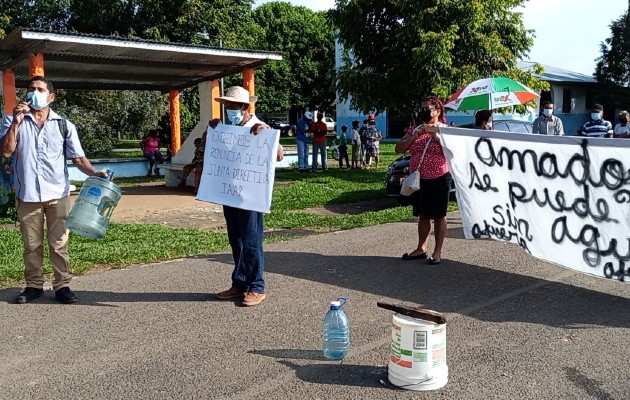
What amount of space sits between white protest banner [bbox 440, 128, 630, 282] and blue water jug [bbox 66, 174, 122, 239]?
353 cm

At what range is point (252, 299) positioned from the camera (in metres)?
5.52

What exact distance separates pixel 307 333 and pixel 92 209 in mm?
2339

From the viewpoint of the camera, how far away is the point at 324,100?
53.6m

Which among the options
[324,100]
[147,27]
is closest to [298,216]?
[147,27]

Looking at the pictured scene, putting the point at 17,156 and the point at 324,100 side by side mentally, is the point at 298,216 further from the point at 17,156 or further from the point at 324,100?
the point at 324,100

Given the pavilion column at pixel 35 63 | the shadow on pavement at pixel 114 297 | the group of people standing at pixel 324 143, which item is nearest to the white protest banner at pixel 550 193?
the shadow on pavement at pixel 114 297

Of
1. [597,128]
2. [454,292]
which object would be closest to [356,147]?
[597,128]

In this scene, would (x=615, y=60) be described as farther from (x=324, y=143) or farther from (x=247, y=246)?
(x=247, y=246)

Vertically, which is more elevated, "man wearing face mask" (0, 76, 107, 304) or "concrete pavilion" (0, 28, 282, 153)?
"concrete pavilion" (0, 28, 282, 153)

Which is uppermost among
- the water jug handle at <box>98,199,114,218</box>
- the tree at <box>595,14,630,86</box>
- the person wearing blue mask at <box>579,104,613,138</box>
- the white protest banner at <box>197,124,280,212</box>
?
the tree at <box>595,14,630,86</box>

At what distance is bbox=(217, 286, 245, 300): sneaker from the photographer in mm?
5727

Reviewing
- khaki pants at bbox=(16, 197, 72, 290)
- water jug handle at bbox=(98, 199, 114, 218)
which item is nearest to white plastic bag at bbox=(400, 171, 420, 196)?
water jug handle at bbox=(98, 199, 114, 218)

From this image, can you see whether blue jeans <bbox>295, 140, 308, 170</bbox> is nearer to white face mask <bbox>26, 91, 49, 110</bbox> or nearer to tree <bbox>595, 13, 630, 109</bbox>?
white face mask <bbox>26, 91, 49, 110</bbox>

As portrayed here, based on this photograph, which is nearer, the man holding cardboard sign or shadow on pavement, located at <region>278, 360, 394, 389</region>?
shadow on pavement, located at <region>278, 360, 394, 389</region>
